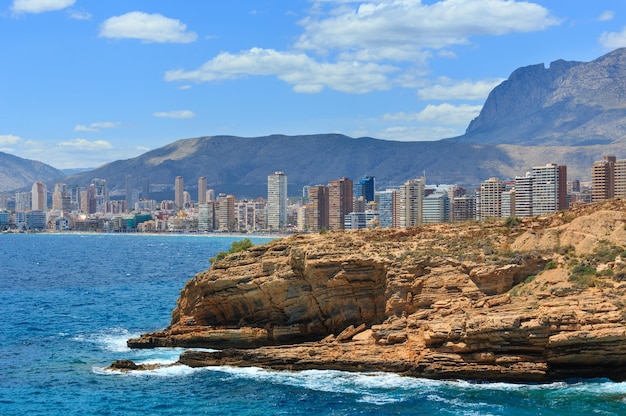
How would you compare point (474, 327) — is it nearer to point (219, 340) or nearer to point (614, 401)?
point (614, 401)

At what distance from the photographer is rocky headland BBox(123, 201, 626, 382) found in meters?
34.0

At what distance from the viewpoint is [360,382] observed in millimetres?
35375

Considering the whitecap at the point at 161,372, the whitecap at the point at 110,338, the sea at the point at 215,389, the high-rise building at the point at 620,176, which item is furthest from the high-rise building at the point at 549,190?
the whitecap at the point at 161,372

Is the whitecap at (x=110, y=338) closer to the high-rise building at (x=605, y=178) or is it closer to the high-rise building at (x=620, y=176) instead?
the high-rise building at (x=605, y=178)

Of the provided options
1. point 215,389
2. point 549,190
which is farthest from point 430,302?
point 549,190

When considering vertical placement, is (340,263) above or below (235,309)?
above

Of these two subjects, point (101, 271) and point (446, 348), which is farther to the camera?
point (101, 271)

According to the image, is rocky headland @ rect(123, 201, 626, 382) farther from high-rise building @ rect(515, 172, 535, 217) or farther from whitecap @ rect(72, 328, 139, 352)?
high-rise building @ rect(515, 172, 535, 217)

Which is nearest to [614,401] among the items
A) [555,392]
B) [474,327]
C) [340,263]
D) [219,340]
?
[555,392]

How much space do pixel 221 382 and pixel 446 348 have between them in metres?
10.3

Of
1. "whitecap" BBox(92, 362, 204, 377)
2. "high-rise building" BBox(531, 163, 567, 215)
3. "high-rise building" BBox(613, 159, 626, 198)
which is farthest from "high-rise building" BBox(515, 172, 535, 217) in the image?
"whitecap" BBox(92, 362, 204, 377)

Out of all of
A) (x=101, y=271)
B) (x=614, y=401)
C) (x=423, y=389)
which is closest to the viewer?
(x=614, y=401)

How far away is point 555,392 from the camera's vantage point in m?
32.7

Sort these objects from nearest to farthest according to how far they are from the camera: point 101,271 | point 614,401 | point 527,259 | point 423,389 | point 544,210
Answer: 1. point 614,401
2. point 423,389
3. point 527,259
4. point 101,271
5. point 544,210
